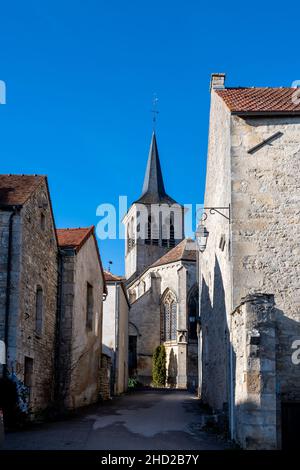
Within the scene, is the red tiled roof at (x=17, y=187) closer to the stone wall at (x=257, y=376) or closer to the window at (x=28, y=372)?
the window at (x=28, y=372)

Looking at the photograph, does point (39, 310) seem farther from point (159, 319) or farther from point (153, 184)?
point (153, 184)

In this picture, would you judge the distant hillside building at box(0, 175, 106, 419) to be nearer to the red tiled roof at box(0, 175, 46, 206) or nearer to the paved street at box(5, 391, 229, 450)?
the red tiled roof at box(0, 175, 46, 206)

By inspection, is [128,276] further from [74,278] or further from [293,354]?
[293,354]

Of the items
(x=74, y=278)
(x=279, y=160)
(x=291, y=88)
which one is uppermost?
(x=291, y=88)

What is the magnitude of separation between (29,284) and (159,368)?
32469 mm

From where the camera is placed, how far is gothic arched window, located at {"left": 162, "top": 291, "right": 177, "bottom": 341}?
51.6 metres

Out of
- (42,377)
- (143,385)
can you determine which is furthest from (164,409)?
(143,385)

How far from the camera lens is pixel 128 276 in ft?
A: 219

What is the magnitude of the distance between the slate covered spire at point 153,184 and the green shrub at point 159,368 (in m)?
19.5

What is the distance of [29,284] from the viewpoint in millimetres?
16891

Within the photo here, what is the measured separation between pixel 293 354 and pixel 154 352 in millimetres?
35607

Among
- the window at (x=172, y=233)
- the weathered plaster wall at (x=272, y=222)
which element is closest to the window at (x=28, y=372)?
the weathered plaster wall at (x=272, y=222)

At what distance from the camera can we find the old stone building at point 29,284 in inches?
617

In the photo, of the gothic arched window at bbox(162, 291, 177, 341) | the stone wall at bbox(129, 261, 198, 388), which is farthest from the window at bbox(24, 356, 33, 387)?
the gothic arched window at bbox(162, 291, 177, 341)
